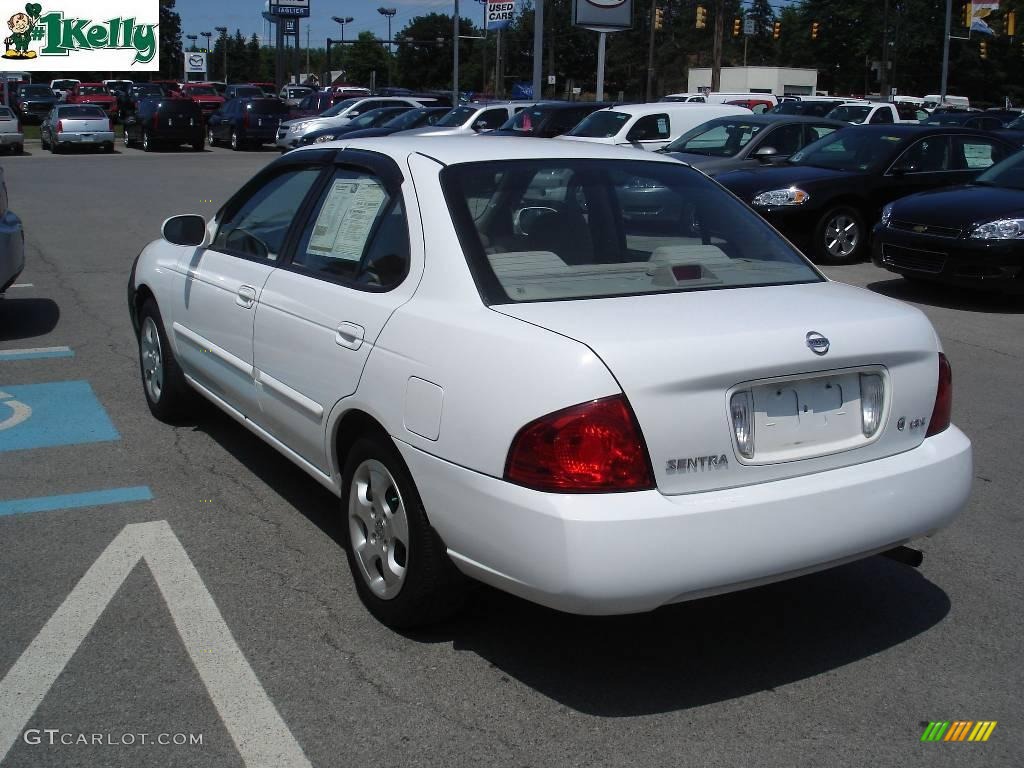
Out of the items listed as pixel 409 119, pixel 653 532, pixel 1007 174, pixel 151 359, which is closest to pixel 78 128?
pixel 409 119

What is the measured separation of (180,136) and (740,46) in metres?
104

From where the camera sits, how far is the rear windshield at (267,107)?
35.9 metres

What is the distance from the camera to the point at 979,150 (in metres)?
14.0

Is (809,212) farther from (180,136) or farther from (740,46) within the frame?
(740,46)

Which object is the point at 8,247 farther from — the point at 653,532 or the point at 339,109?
the point at 339,109

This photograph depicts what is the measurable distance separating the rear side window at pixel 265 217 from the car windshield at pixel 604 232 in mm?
1073

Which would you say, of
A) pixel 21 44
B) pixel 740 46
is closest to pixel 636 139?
pixel 21 44

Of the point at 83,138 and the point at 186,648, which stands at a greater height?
the point at 83,138

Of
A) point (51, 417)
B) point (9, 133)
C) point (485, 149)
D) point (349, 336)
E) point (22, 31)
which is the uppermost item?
point (22, 31)

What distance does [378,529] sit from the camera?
12.8 feet

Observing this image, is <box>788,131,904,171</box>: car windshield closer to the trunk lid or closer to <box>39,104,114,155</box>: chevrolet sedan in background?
the trunk lid

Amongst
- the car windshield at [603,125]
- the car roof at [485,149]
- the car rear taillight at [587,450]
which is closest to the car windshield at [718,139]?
the car windshield at [603,125]

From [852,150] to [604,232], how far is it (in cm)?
1051

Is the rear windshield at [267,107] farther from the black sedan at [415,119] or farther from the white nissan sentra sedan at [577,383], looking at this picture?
the white nissan sentra sedan at [577,383]
